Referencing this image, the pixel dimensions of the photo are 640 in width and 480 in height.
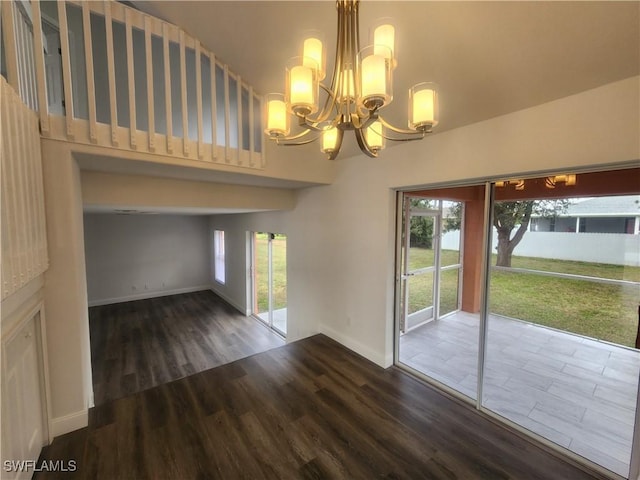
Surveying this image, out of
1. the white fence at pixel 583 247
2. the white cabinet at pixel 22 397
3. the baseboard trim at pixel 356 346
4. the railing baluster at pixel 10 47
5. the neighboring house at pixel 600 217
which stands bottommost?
the baseboard trim at pixel 356 346

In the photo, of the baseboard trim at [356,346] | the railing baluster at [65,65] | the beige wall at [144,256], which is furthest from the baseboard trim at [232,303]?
the railing baluster at [65,65]

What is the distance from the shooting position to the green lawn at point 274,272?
563cm

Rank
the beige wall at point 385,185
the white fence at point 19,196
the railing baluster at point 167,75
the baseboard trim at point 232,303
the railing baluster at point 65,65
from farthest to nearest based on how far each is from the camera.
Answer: the baseboard trim at point 232,303
the railing baluster at point 167,75
the railing baluster at point 65,65
the beige wall at point 385,185
the white fence at point 19,196

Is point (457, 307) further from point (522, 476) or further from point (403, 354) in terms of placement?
point (522, 476)

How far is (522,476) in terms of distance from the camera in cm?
181

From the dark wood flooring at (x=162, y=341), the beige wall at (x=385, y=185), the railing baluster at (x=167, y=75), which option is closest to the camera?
the beige wall at (x=385, y=185)

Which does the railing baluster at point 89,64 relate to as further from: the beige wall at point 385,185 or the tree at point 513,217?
the tree at point 513,217

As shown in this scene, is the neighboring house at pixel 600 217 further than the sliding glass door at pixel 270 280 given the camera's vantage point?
No

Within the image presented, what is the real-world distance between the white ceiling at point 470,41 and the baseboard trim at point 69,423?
3.43 m

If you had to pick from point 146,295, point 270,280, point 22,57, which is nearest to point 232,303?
point 270,280

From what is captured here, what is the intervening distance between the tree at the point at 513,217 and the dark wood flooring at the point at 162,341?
162 inches

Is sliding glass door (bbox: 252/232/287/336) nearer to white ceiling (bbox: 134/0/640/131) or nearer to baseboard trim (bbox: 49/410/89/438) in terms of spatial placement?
baseboard trim (bbox: 49/410/89/438)

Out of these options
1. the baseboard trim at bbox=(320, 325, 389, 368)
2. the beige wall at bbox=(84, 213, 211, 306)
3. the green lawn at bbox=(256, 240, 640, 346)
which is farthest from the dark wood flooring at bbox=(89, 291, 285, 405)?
the green lawn at bbox=(256, 240, 640, 346)

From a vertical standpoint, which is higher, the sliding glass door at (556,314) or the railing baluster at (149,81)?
the railing baluster at (149,81)
